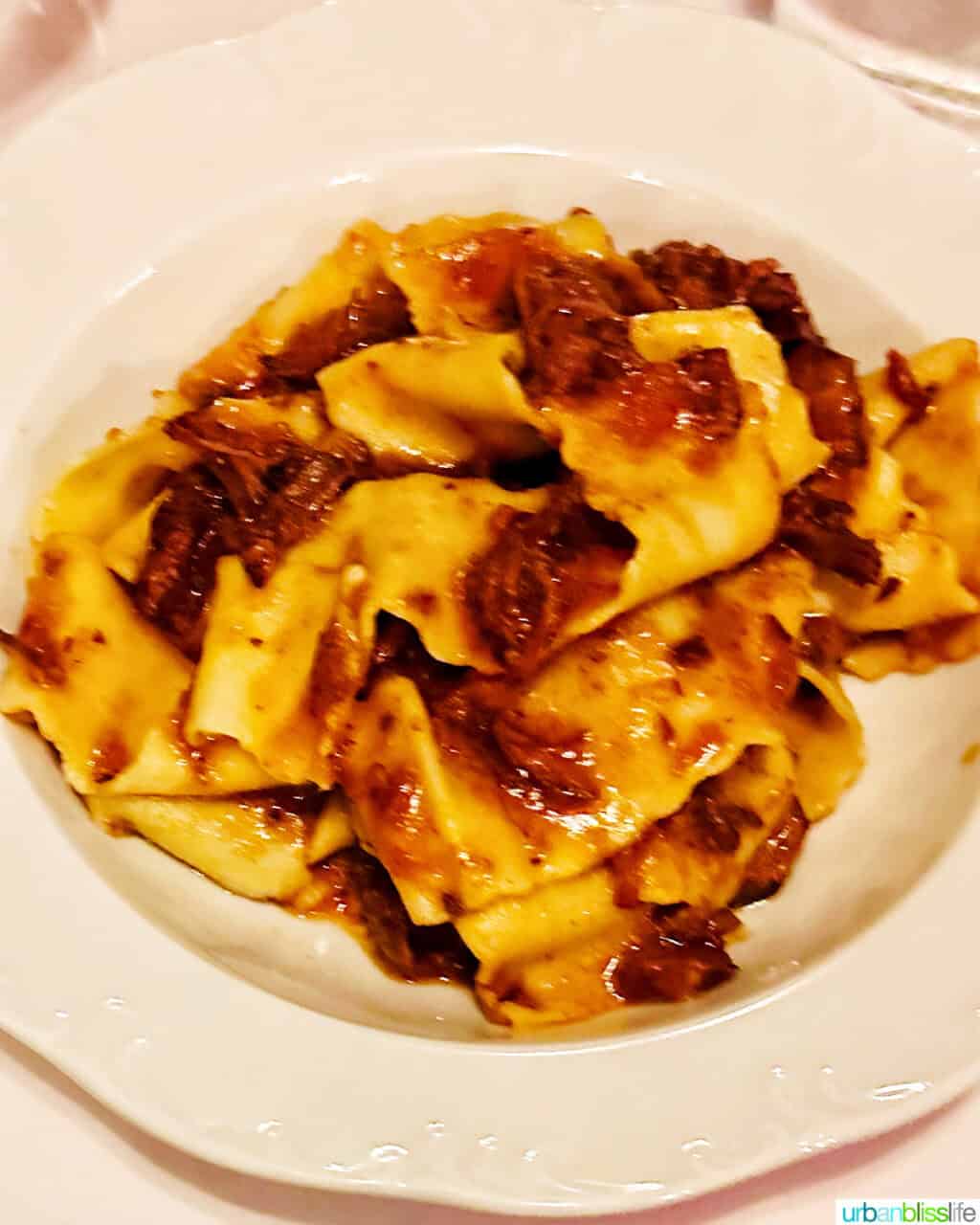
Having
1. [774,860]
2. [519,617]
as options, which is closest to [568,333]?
[519,617]

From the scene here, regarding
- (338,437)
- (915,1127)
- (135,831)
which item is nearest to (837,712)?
(915,1127)

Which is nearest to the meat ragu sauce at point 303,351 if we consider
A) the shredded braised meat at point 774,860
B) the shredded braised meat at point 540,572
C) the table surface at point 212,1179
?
the shredded braised meat at point 540,572

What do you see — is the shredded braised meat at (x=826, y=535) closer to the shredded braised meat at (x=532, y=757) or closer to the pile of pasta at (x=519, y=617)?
the pile of pasta at (x=519, y=617)

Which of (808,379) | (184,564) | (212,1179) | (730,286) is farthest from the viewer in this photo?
(730,286)

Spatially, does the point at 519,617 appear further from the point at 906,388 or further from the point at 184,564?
the point at 906,388

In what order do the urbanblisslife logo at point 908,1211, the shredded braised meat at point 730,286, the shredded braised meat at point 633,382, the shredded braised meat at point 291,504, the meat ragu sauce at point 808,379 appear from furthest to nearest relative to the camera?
the shredded braised meat at point 730,286, the meat ragu sauce at point 808,379, the shredded braised meat at point 291,504, the shredded braised meat at point 633,382, the urbanblisslife logo at point 908,1211

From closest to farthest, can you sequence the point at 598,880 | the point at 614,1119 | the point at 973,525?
the point at 614,1119 → the point at 598,880 → the point at 973,525

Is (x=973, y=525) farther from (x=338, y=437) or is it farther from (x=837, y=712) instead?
(x=338, y=437)
